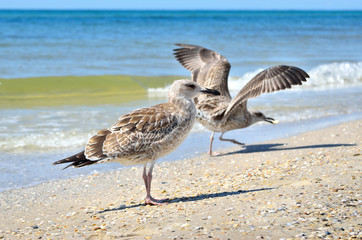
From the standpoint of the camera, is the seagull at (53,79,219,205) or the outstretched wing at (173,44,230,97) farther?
the outstretched wing at (173,44,230,97)

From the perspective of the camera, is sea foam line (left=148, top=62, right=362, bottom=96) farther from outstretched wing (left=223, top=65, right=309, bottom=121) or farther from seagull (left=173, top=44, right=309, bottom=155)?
outstretched wing (left=223, top=65, right=309, bottom=121)

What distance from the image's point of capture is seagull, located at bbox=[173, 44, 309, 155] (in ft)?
22.8

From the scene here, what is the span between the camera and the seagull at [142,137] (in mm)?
4773

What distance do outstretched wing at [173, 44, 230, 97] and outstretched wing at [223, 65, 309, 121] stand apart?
1.06 meters

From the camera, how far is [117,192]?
5.73m

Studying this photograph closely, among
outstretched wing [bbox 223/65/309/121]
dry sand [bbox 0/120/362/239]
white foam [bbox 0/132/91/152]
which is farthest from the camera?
white foam [bbox 0/132/91/152]

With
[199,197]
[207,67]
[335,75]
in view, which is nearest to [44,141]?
[207,67]

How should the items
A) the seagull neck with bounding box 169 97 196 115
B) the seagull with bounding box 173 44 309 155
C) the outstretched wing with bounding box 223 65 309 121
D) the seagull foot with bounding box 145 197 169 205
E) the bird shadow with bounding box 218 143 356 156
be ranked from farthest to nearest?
the bird shadow with bounding box 218 143 356 156 < the seagull with bounding box 173 44 309 155 < the outstretched wing with bounding box 223 65 309 121 < the seagull neck with bounding box 169 97 196 115 < the seagull foot with bounding box 145 197 169 205

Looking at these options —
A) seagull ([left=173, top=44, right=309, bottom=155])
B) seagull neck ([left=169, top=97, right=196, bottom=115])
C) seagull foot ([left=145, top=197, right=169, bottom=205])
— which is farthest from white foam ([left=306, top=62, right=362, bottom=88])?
seagull foot ([left=145, top=197, right=169, bottom=205])

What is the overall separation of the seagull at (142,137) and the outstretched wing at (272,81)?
2.00 meters

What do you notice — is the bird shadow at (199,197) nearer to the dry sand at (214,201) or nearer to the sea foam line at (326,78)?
the dry sand at (214,201)

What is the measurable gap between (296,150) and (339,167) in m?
1.52

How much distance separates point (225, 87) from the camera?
834 cm

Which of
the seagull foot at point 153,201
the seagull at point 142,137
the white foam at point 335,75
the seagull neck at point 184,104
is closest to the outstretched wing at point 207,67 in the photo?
the seagull neck at point 184,104
